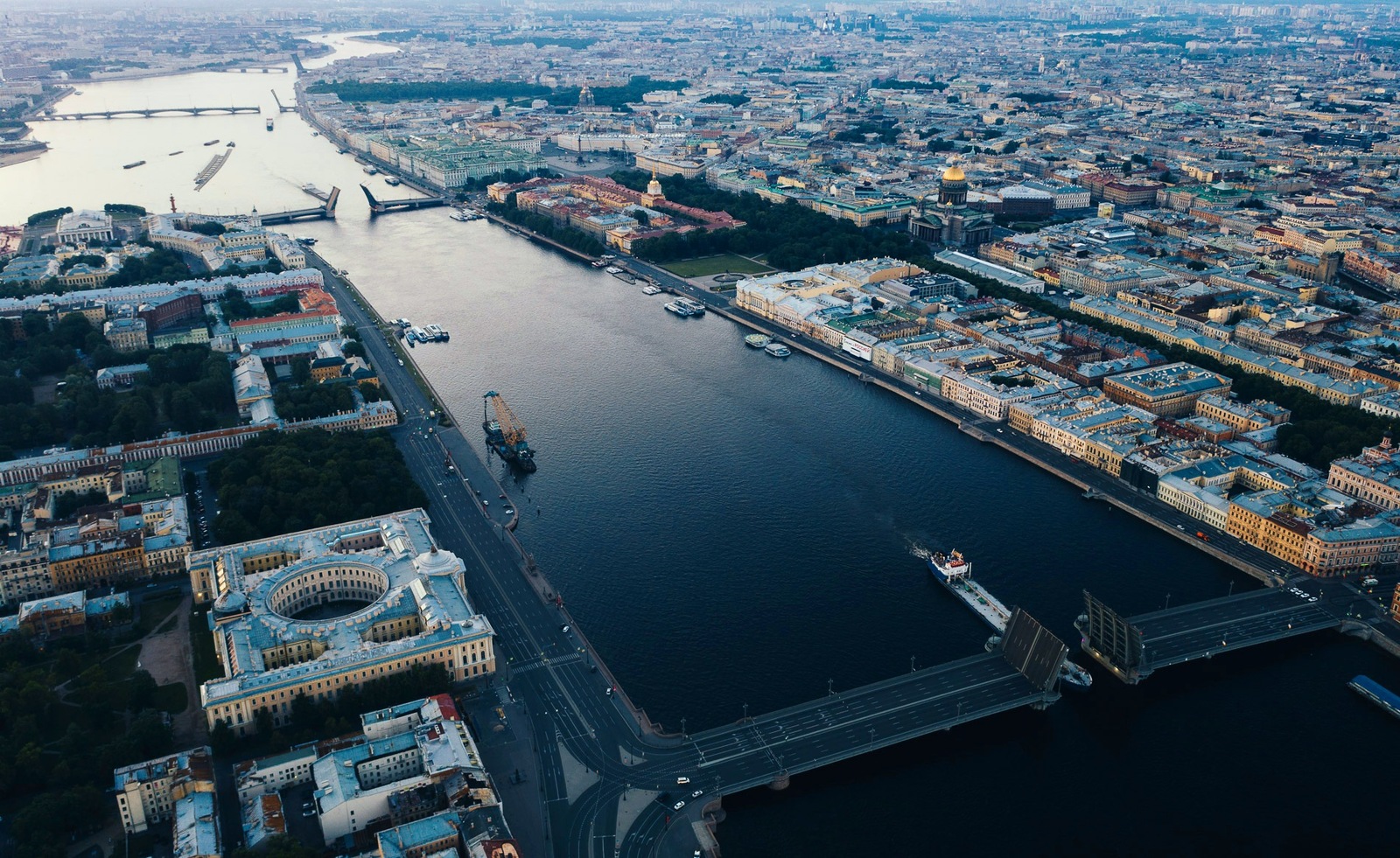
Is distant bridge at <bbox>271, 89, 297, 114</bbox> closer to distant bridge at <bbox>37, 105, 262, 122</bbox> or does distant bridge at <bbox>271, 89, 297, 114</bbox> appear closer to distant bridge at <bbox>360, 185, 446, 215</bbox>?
distant bridge at <bbox>37, 105, 262, 122</bbox>

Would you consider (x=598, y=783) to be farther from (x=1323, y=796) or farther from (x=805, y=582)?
(x=1323, y=796)

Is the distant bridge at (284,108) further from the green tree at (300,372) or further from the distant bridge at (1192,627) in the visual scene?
the distant bridge at (1192,627)

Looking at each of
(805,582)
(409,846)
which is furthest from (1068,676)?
(409,846)

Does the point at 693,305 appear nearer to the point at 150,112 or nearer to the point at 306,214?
the point at 306,214

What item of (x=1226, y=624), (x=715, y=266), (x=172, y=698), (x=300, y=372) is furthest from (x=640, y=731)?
(x=715, y=266)

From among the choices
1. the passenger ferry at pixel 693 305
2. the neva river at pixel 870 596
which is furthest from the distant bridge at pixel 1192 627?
the passenger ferry at pixel 693 305

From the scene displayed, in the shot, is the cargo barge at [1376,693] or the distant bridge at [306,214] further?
the distant bridge at [306,214]

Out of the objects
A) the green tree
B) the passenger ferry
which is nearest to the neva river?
the passenger ferry
